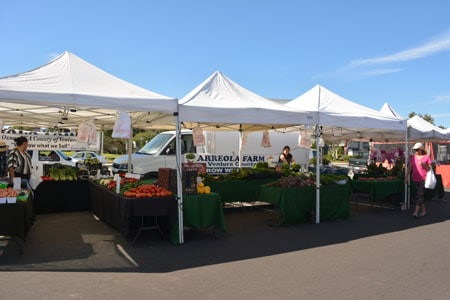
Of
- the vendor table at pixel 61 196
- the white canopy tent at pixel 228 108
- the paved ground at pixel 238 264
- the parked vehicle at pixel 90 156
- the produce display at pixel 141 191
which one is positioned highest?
the white canopy tent at pixel 228 108

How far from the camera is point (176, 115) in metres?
6.58

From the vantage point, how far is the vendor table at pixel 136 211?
6.20 meters

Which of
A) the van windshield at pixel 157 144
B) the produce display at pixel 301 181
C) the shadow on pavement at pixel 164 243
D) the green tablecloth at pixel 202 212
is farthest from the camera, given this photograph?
the van windshield at pixel 157 144

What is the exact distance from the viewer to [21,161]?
7.71 metres

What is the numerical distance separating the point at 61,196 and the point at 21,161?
6.80 ft

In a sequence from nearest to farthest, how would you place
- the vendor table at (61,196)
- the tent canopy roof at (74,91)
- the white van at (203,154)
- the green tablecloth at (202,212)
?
the tent canopy roof at (74,91), the green tablecloth at (202,212), the vendor table at (61,196), the white van at (203,154)

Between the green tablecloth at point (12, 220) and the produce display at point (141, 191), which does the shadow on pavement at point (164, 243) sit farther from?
the produce display at point (141, 191)

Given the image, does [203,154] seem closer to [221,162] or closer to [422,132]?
[221,162]

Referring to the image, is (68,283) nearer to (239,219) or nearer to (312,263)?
(312,263)

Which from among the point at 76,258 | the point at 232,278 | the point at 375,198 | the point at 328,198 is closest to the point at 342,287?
the point at 232,278

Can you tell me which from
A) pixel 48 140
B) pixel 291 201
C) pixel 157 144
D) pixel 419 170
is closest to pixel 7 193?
pixel 48 140

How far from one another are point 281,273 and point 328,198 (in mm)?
3988

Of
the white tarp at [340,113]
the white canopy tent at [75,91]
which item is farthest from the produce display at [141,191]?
the white tarp at [340,113]

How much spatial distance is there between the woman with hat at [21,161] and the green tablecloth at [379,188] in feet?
26.5
